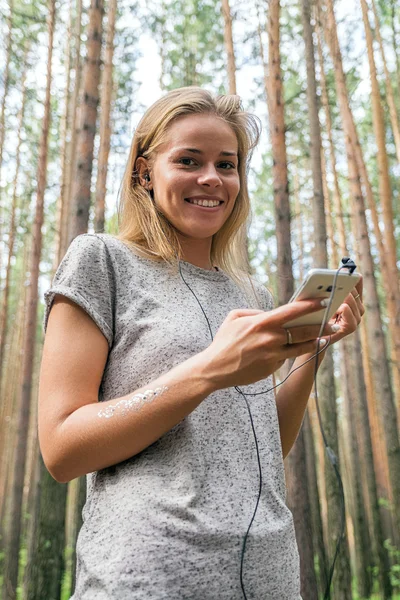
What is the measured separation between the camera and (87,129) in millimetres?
6004

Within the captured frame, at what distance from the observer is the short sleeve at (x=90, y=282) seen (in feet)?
3.91

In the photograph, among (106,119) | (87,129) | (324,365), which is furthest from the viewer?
(106,119)

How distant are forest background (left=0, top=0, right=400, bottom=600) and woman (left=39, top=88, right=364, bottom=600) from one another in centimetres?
412

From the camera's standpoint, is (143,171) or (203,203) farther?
(143,171)

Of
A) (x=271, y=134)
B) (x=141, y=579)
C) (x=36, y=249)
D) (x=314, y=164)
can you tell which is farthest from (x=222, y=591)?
(x=36, y=249)

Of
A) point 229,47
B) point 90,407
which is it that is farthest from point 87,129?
point 90,407

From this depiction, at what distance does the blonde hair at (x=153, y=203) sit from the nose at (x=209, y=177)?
0.15 m

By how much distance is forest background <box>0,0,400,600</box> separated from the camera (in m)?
6.35

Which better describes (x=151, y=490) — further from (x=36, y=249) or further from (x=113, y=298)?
(x=36, y=249)

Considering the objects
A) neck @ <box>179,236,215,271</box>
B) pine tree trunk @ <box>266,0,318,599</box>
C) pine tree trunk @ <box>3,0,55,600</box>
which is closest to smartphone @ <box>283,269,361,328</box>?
neck @ <box>179,236,215,271</box>

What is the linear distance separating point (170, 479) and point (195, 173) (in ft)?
2.55

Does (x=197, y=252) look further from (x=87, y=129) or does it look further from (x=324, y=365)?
(x=324, y=365)

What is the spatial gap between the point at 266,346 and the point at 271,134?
636 centimetres

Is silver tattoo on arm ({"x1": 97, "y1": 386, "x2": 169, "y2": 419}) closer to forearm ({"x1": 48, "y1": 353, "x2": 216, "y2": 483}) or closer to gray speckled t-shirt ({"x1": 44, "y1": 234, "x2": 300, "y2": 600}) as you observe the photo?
forearm ({"x1": 48, "y1": 353, "x2": 216, "y2": 483})
